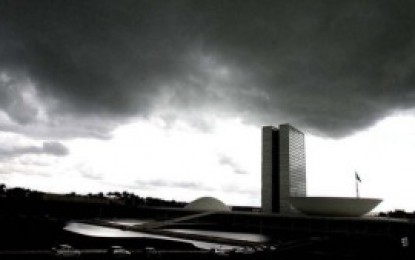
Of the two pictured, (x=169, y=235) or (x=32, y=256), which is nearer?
(x=32, y=256)

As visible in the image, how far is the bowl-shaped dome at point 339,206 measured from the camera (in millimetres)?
132000

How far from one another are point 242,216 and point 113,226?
6159 cm

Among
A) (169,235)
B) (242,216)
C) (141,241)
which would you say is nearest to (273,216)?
(242,216)

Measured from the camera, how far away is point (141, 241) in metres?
79.3

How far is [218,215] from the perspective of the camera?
173 metres

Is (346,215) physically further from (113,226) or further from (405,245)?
(113,226)

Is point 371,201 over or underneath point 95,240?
over

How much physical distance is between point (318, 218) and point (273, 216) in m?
21.1

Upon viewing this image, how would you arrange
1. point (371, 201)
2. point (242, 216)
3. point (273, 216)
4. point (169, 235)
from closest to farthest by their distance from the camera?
point (169, 235)
point (371, 201)
point (273, 216)
point (242, 216)

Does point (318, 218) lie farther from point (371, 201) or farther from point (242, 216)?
point (242, 216)

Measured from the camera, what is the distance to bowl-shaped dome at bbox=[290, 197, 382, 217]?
132000mm

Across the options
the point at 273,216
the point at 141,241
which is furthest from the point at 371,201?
the point at 141,241

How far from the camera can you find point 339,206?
135250 millimetres

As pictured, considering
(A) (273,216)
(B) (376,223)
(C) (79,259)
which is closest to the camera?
(C) (79,259)
